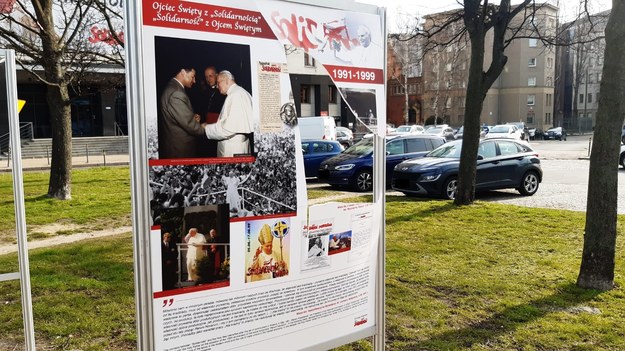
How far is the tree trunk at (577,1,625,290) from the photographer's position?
17.8ft

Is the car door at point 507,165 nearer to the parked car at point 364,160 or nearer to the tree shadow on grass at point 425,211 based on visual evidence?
the tree shadow on grass at point 425,211

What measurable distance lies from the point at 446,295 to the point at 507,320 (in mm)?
817

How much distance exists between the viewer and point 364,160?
50.0ft

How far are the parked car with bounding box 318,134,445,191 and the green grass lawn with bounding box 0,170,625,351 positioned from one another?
640 centimetres

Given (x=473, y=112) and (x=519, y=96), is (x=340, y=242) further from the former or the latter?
(x=519, y=96)

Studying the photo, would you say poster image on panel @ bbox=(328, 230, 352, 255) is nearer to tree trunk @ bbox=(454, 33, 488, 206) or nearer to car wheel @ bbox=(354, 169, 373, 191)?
tree trunk @ bbox=(454, 33, 488, 206)

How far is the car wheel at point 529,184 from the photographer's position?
46.5 ft

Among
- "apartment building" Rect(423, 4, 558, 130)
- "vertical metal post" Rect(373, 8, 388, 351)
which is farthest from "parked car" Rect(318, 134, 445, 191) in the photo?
"apartment building" Rect(423, 4, 558, 130)

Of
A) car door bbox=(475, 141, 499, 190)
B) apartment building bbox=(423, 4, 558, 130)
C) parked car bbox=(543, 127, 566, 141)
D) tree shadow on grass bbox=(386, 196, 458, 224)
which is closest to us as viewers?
tree shadow on grass bbox=(386, 196, 458, 224)

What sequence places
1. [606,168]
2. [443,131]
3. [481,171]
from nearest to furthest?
[606,168] < [481,171] < [443,131]

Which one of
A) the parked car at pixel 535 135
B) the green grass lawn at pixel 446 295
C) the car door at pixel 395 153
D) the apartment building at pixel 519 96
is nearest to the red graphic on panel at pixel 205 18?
the green grass lawn at pixel 446 295

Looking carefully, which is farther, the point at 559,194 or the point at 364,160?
the point at 364,160

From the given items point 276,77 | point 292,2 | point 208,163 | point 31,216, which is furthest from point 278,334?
point 31,216

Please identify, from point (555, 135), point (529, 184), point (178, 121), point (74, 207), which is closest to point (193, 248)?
point (178, 121)
